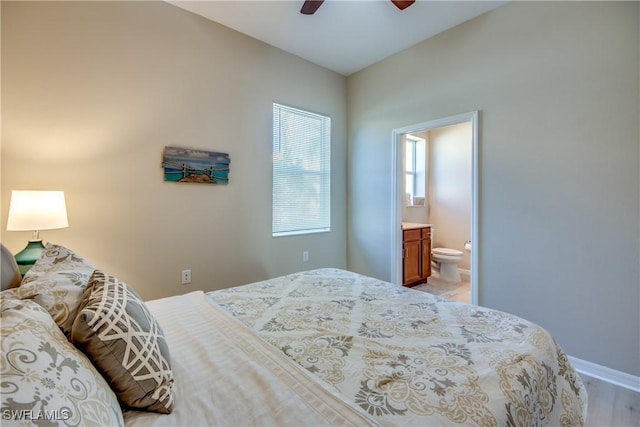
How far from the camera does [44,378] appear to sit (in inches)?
21.4

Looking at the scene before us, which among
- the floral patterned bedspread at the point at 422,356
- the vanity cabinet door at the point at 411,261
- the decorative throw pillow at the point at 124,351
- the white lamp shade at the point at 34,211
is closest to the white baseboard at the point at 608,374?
the floral patterned bedspread at the point at 422,356

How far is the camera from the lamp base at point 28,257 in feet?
5.16

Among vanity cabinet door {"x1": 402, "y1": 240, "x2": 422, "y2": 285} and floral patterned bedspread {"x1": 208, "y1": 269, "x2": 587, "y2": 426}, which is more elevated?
floral patterned bedspread {"x1": 208, "y1": 269, "x2": 587, "y2": 426}

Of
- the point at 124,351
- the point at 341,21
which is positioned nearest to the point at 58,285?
the point at 124,351

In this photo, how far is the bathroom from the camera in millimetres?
4430

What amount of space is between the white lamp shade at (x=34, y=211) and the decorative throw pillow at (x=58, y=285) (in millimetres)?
656

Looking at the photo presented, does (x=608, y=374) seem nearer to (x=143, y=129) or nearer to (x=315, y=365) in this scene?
(x=315, y=365)

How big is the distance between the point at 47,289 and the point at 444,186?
195 inches

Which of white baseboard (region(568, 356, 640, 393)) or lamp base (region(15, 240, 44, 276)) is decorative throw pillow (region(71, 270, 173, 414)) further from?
white baseboard (region(568, 356, 640, 393))

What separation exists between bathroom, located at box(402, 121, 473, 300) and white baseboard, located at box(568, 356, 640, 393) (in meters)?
2.13

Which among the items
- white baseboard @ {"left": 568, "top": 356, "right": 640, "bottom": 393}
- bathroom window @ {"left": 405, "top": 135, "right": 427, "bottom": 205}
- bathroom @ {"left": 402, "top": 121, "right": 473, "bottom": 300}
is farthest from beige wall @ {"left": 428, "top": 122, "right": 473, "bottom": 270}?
white baseboard @ {"left": 568, "top": 356, "right": 640, "bottom": 393}

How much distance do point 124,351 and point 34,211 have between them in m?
1.44

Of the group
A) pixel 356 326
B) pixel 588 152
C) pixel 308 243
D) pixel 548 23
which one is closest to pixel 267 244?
pixel 308 243

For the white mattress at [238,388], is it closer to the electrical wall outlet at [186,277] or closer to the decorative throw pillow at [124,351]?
the decorative throw pillow at [124,351]
